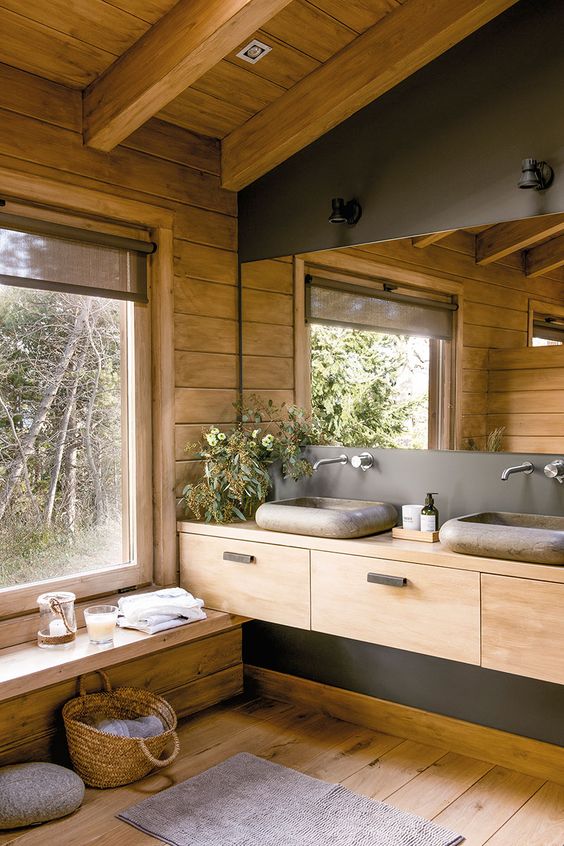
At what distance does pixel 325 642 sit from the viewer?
3.22 meters

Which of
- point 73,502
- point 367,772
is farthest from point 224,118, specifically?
point 367,772

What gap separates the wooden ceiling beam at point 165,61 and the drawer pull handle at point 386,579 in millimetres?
1779

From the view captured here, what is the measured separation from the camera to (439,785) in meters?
2.60

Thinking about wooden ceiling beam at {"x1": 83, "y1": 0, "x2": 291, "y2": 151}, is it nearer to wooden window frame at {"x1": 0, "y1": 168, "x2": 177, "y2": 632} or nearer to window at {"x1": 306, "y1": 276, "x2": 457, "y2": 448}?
wooden window frame at {"x1": 0, "y1": 168, "x2": 177, "y2": 632}

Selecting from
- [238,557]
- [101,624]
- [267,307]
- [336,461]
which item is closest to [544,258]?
[336,461]

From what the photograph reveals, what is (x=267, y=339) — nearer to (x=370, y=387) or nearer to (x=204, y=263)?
(x=204, y=263)

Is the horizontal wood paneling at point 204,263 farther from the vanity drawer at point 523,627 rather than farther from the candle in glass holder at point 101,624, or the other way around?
the vanity drawer at point 523,627

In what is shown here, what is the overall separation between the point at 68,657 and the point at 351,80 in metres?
2.28

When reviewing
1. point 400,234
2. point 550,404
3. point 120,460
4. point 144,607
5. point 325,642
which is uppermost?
point 400,234

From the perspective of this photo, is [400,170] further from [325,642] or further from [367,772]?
[367,772]

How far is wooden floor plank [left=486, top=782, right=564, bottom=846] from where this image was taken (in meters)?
2.25

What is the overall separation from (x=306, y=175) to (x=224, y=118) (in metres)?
0.41

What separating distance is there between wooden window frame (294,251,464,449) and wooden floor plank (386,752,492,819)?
3.70 feet

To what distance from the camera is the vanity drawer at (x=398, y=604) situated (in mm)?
2453
